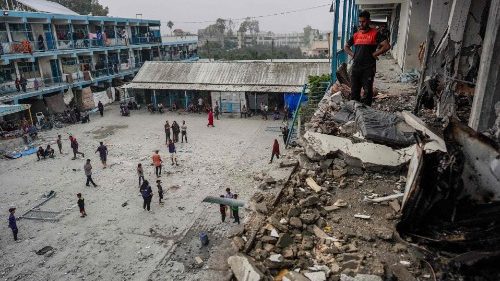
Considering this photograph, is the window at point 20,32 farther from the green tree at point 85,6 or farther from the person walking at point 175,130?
the green tree at point 85,6

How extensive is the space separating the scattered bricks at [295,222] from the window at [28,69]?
23.5 m

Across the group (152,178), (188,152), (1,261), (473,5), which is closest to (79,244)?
(1,261)

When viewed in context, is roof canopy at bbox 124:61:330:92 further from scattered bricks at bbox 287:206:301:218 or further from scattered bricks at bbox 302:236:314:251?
scattered bricks at bbox 302:236:314:251

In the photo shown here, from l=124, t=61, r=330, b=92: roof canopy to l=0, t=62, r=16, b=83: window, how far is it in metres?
6.75

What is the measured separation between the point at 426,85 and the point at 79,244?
9113 millimetres

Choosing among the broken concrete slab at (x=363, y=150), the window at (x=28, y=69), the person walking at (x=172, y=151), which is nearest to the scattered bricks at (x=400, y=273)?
the broken concrete slab at (x=363, y=150)

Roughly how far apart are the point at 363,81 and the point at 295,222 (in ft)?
12.4

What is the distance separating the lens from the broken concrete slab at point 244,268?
9.04 feet

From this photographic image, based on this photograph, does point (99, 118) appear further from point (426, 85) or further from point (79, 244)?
point (426, 85)

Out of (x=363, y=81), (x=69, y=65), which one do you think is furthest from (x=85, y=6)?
(x=363, y=81)

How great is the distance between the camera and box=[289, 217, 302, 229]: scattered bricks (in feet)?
11.4

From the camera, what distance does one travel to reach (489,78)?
4188 mm

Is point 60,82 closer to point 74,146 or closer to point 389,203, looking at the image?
point 74,146

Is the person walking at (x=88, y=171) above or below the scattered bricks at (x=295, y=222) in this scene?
below
